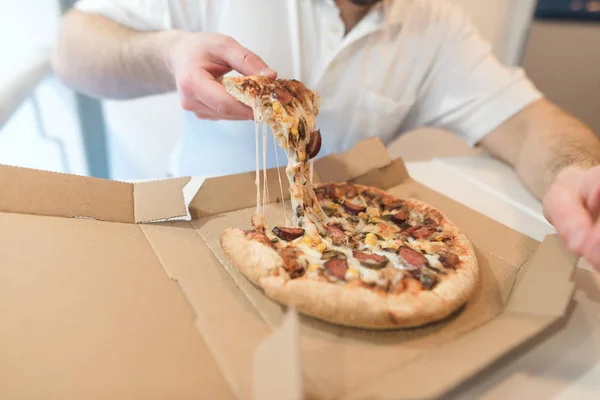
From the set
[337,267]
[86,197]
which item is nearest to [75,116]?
[86,197]


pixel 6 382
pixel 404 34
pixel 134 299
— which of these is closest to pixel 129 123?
pixel 404 34

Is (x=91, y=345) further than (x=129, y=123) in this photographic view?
No

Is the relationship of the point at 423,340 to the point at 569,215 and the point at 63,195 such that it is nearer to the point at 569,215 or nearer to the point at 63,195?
the point at 569,215

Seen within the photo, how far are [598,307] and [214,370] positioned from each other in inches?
37.8

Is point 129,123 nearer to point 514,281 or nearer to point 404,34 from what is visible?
point 404,34

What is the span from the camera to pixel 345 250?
119cm

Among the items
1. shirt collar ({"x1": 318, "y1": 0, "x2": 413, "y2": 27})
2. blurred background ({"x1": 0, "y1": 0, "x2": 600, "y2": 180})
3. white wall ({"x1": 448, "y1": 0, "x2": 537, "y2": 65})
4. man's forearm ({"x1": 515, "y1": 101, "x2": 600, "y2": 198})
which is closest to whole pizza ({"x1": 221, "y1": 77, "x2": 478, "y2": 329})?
man's forearm ({"x1": 515, "y1": 101, "x2": 600, "y2": 198})

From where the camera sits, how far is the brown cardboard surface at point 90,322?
29.1 inches

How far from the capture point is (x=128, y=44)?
1.68 m

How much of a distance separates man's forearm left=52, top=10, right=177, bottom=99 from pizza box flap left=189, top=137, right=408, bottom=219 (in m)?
0.48

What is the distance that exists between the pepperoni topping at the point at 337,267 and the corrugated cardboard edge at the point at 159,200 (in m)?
0.46

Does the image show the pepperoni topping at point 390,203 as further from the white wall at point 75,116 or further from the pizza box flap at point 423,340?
the white wall at point 75,116

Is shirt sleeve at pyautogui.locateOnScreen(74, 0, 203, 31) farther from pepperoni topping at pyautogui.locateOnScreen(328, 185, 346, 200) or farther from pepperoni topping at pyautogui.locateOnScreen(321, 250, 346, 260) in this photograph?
pepperoni topping at pyautogui.locateOnScreen(321, 250, 346, 260)

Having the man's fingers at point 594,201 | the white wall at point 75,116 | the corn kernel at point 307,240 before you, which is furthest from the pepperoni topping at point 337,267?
Answer: the white wall at point 75,116
